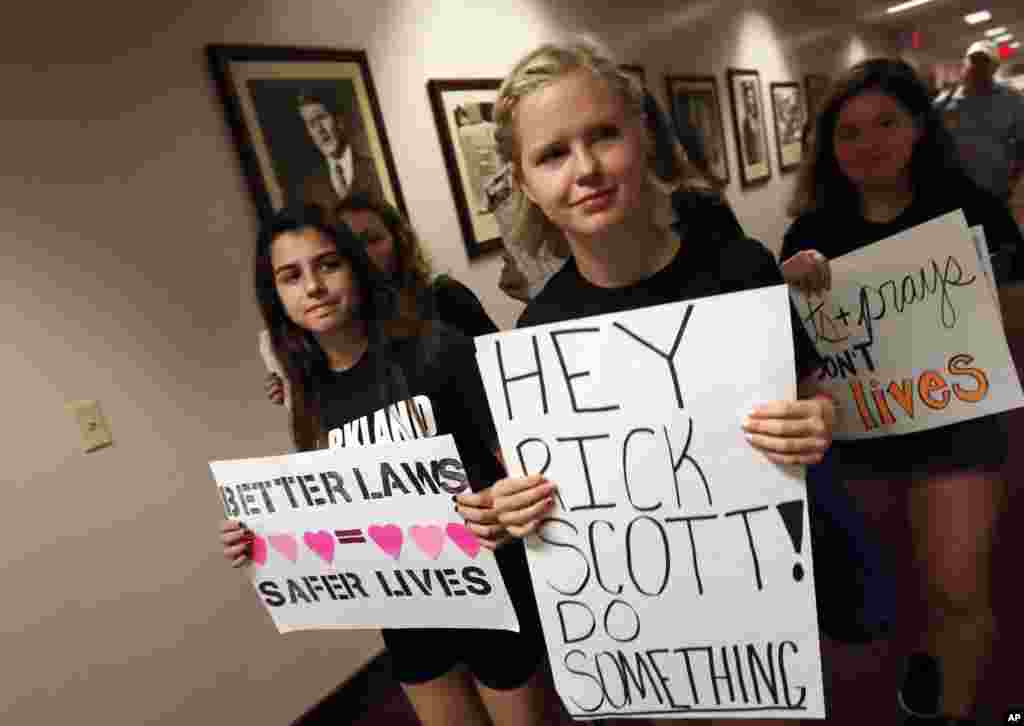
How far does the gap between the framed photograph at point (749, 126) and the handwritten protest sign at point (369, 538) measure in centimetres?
447

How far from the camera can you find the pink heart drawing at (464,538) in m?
0.93

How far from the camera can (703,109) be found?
4270 millimetres

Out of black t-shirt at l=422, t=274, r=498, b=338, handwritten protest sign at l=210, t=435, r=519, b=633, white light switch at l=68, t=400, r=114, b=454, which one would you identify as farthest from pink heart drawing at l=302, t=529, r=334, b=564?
white light switch at l=68, t=400, r=114, b=454

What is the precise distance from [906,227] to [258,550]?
1.26 metres

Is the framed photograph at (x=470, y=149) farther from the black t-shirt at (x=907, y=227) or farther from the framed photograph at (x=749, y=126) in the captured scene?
the framed photograph at (x=749, y=126)

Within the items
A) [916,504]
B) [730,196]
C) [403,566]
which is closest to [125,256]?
[403,566]

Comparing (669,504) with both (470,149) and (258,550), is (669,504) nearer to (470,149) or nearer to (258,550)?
(258,550)

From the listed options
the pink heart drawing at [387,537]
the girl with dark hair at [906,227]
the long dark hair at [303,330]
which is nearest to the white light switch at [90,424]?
the long dark hair at [303,330]

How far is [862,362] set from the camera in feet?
3.69

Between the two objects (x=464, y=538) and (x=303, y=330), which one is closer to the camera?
(x=464, y=538)

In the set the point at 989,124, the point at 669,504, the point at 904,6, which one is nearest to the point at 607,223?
the point at 669,504

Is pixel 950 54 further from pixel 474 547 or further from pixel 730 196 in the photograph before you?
pixel 474 547

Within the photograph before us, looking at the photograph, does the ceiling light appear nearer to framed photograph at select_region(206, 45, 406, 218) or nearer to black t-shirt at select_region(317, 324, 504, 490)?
framed photograph at select_region(206, 45, 406, 218)

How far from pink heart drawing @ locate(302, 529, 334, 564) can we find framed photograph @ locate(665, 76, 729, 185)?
338 cm
